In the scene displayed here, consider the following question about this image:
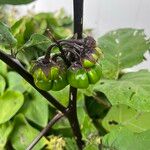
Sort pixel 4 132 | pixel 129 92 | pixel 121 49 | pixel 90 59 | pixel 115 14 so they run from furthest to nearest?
pixel 115 14 → pixel 4 132 → pixel 121 49 → pixel 129 92 → pixel 90 59

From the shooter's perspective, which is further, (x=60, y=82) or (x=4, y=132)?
(x=4, y=132)

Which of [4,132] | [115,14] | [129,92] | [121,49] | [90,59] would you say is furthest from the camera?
[115,14]

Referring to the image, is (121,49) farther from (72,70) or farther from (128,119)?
(72,70)

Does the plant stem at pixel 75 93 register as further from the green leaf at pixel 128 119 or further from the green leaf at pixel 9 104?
the green leaf at pixel 9 104

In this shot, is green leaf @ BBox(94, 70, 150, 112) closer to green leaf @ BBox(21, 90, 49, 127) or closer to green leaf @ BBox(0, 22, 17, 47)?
green leaf @ BBox(0, 22, 17, 47)

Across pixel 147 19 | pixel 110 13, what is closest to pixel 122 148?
pixel 147 19

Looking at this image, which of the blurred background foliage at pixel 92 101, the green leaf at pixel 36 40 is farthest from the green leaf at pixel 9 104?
the green leaf at pixel 36 40

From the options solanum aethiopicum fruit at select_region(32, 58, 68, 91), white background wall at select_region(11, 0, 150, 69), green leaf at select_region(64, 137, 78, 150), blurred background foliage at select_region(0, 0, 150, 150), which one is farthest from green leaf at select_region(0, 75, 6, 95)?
solanum aethiopicum fruit at select_region(32, 58, 68, 91)

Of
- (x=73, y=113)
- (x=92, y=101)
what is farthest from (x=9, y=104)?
(x=73, y=113)
